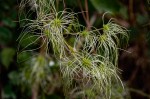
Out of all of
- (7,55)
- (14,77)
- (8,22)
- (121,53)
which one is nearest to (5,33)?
(8,22)

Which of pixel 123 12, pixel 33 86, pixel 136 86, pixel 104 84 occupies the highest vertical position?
pixel 123 12

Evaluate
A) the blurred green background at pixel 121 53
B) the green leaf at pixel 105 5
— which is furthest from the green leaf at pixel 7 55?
the green leaf at pixel 105 5

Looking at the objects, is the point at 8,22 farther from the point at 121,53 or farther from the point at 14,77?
the point at 121,53

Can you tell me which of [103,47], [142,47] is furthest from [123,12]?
[103,47]

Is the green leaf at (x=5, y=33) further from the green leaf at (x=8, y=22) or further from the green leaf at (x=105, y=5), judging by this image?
the green leaf at (x=105, y=5)

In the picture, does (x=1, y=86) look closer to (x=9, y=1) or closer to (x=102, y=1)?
(x=9, y=1)

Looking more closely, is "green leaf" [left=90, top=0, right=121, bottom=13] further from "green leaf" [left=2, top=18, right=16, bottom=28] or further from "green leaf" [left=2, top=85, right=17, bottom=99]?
"green leaf" [left=2, top=85, right=17, bottom=99]
